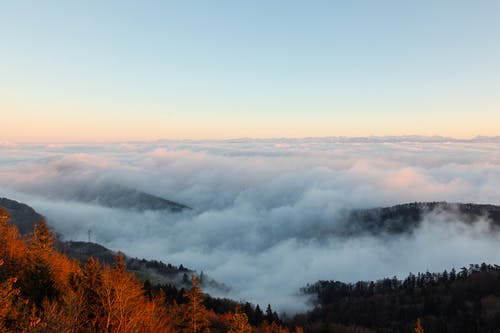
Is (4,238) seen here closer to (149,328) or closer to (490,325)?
(149,328)

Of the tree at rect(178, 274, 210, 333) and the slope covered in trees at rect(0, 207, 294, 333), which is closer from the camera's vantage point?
the slope covered in trees at rect(0, 207, 294, 333)

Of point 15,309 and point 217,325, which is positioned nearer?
point 15,309

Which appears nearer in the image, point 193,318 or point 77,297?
point 77,297

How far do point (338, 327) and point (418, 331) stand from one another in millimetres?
157467

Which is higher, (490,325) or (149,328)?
(149,328)

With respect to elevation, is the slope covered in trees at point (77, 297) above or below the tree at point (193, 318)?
above

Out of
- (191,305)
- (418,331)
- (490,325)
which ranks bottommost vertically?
(490,325)

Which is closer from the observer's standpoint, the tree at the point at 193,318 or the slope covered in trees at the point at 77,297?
the slope covered in trees at the point at 77,297

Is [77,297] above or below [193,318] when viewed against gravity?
above

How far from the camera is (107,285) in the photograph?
97.6 ft

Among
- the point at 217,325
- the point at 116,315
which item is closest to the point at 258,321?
the point at 217,325

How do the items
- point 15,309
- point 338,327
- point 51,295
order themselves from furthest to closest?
point 338,327 < point 51,295 < point 15,309

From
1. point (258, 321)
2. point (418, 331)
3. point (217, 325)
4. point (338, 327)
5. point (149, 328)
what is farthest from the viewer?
point (338, 327)

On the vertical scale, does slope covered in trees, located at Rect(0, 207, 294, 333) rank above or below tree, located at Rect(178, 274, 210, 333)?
above
